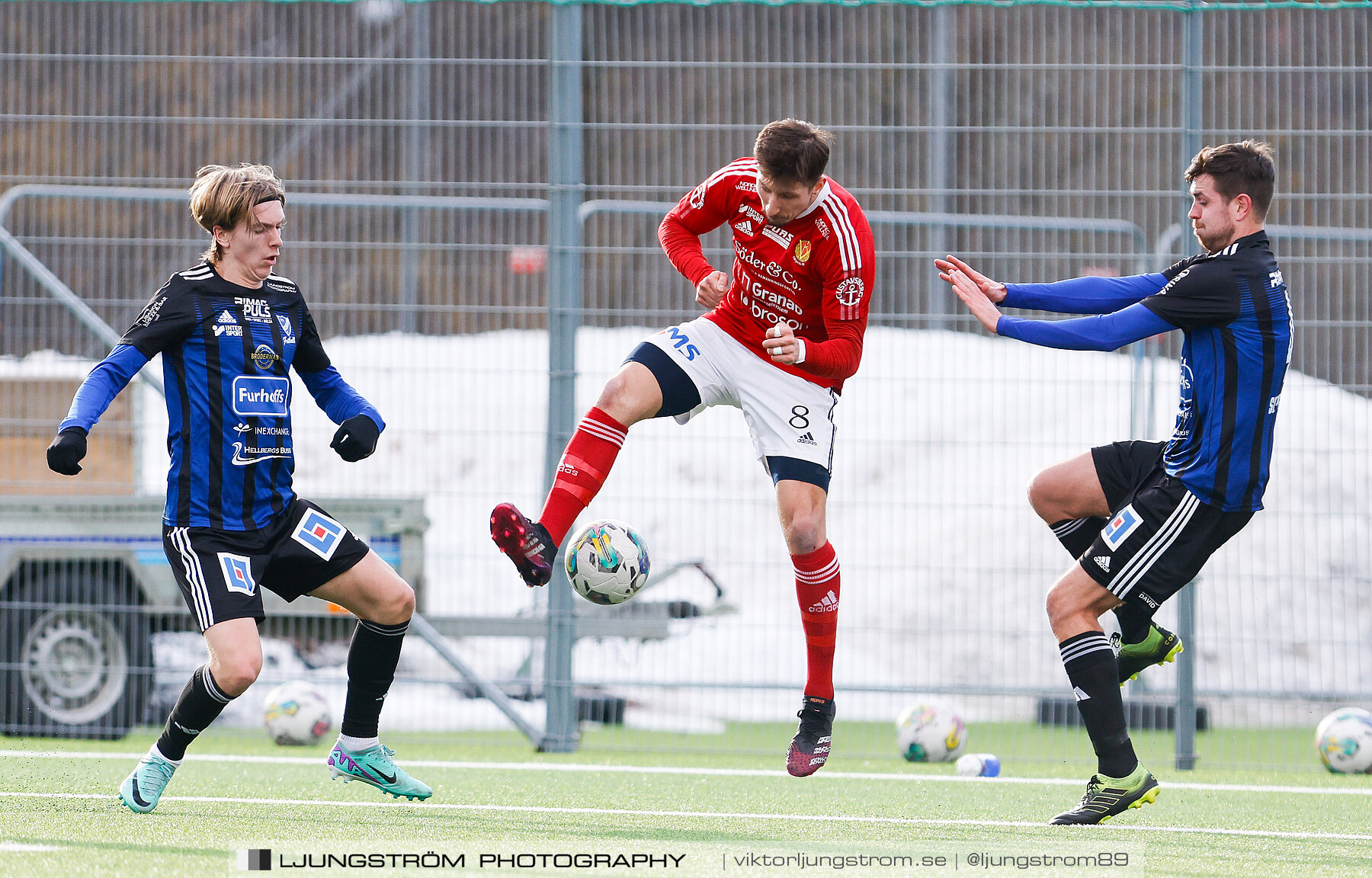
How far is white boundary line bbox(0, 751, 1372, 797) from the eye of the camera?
6609mm

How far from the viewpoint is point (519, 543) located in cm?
493

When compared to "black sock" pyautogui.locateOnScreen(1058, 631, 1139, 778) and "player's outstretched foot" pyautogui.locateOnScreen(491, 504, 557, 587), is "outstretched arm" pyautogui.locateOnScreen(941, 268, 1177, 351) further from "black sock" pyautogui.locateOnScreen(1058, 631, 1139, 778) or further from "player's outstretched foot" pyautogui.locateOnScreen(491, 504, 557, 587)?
"player's outstretched foot" pyautogui.locateOnScreen(491, 504, 557, 587)

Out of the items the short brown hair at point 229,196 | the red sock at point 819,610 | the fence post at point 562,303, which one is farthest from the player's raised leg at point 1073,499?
the fence post at point 562,303

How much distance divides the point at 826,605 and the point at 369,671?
156cm

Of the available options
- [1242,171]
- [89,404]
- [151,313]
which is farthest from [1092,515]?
[89,404]

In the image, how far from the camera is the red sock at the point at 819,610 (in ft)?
18.2

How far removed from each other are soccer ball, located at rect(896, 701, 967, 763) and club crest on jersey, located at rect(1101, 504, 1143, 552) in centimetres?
245

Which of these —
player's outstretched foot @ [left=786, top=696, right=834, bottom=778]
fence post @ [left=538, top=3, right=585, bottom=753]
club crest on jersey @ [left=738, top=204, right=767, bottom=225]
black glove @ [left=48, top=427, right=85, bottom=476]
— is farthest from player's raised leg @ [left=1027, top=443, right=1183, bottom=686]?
black glove @ [left=48, top=427, right=85, bottom=476]

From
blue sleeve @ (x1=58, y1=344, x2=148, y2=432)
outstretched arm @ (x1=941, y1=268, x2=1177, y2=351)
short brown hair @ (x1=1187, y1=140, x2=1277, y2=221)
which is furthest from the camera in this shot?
short brown hair @ (x1=1187, y1=140, x2=1277, y2=221)

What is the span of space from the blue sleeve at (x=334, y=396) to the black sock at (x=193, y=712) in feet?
3.00

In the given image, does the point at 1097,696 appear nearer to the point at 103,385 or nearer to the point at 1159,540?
the point at 1159,540

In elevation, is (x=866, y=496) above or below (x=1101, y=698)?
above

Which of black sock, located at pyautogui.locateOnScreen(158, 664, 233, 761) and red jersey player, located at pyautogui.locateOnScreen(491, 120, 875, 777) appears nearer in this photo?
black sock, located at pyautogui.locateOnScreen(158, 664, 233, 761)

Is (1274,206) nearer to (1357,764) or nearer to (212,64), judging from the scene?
(1357,764)
